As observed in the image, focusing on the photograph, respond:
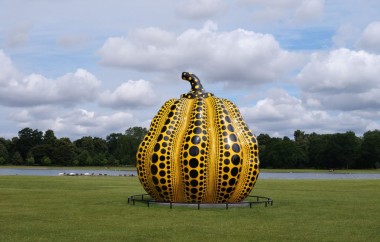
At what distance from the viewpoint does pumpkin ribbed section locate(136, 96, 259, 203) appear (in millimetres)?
22672

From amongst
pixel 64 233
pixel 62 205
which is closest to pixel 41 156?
pixel 62 205

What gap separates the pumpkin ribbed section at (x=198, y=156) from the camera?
22672 mm

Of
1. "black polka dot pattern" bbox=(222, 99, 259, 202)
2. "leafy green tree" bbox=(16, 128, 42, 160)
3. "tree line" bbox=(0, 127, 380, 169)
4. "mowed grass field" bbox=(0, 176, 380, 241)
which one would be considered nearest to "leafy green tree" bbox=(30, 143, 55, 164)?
"tree line" bbox=(0, 127, 380, 169)

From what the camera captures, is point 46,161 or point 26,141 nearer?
point 46,161

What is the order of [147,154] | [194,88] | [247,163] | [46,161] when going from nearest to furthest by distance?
[247,163] → [147,154] → [194,88] → [46,161]

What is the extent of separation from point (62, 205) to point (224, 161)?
696 cm

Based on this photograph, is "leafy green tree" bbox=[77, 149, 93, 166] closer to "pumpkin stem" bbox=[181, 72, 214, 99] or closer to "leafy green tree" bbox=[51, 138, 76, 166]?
"leafy green tree" bbox=[51, 138, 76, 166]

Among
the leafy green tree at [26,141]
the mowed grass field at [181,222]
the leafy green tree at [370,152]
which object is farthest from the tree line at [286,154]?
the mowed grass field at [181,222]

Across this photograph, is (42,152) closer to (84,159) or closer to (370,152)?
(84,159)

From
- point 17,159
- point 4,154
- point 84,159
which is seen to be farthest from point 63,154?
point 4,154

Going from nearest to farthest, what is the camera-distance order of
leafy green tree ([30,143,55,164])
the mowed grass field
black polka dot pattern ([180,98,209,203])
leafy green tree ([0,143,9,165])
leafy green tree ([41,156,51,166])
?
the mowed grass field < black polka dot pattern ([180,98,209,203]) < leafy green tree ([41,156,51,166]) < leafy green tree ([30,143,55,164]) < leafy green tree ([0,143,9,165])

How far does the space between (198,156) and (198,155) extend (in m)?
0.04

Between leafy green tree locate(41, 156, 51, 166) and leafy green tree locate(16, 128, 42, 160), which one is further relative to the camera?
leafy green tree locate(16, 128, 42, 160)

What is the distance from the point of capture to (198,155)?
888 inches
